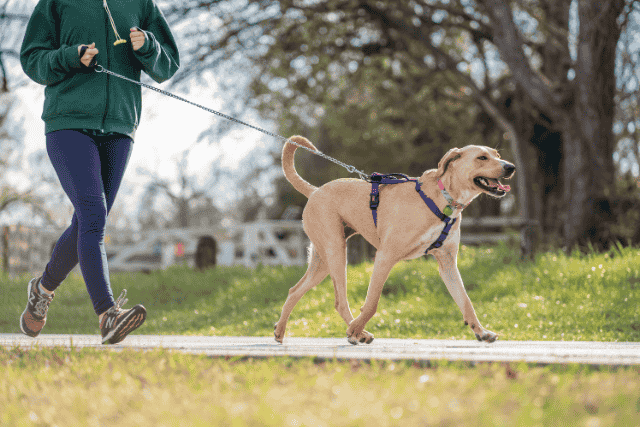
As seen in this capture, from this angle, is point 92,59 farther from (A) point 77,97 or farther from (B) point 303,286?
(B) point 303,286

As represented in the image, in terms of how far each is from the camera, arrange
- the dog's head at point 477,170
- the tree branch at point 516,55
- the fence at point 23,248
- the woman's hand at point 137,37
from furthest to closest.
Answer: the fence at point 23,248, the tree branch at point 516,55, the woman's hand at point 137,37, the dog's head at point 477,170

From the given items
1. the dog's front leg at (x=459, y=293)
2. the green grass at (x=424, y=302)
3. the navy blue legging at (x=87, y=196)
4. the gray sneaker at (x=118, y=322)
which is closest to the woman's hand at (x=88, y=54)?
the navy blue legging at (x=87, y=196)

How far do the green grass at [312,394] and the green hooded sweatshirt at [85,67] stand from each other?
1.60 m

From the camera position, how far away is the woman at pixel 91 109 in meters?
3.57

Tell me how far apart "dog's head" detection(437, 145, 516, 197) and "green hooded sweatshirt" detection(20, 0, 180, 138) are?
81.0 inches

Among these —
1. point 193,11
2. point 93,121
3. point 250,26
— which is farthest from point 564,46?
point 93,121

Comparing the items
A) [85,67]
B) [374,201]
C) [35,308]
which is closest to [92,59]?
[85,67]

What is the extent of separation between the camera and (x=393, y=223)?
358cm

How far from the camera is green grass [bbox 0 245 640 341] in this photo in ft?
18.4

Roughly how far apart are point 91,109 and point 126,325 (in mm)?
1361

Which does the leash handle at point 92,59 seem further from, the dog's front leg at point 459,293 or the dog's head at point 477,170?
the dog's front leg at point 459,293

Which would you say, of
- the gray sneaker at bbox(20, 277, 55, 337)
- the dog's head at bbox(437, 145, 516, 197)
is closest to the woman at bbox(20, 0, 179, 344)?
the gray sneaker at bbox(20, 277, 55, 337)

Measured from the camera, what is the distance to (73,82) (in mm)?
3611

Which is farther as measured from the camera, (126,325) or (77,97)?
(77,97)
